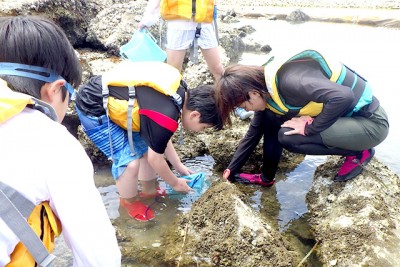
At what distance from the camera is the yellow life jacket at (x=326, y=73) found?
292 cm

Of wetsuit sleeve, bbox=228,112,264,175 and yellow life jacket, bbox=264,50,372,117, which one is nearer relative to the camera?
yellow life jacket, bbox=264,50,372,117

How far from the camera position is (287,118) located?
11.0 feet

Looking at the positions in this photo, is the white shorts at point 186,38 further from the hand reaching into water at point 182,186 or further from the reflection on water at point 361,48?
the hand reaching into water at point 182,186

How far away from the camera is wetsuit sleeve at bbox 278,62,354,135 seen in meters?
2.78

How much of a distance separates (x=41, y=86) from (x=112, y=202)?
203 centimetres

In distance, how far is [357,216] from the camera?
2928 millimetres

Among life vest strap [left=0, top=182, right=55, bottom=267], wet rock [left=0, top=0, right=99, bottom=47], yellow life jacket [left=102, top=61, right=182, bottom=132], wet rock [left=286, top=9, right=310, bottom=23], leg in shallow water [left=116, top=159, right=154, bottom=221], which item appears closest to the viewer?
life vest strap [left=0, top=182, right=55, bottom=267]

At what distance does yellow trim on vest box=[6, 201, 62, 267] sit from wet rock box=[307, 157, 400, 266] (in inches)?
77.5

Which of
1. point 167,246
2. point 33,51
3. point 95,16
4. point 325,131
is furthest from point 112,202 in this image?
point 95,16

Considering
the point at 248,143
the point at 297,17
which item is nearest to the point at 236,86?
the point at 248,143

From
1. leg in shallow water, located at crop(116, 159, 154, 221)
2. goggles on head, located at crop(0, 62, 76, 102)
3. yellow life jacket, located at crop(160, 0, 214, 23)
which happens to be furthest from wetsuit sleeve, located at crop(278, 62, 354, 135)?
goggles on head, located at crop(0, 62, 76, 102)

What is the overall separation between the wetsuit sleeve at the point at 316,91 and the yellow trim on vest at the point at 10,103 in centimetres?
198

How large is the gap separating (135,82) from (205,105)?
22.0 inches

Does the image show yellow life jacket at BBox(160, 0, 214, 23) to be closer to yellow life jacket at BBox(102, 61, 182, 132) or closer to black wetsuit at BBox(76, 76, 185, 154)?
yellow life jacket at BBox(102, 61, 182, 132)
